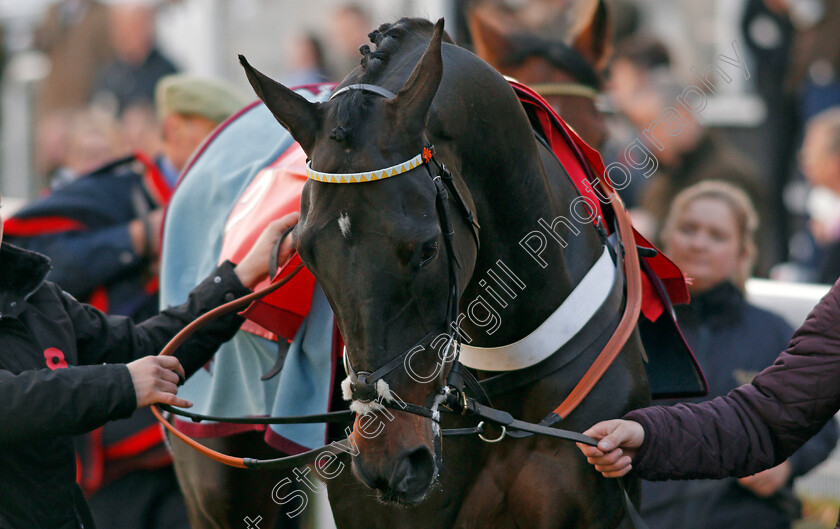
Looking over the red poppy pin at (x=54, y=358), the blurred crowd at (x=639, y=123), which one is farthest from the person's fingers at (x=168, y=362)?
the blurred crowd at (x=639, y=123)

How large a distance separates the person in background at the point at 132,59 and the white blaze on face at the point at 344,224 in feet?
23.3

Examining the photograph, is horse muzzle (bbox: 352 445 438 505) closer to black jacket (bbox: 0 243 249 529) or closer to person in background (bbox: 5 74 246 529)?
black jacket (bbox: 0 243 249 529)

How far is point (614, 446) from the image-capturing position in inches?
93.5

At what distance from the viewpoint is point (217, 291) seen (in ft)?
9.64

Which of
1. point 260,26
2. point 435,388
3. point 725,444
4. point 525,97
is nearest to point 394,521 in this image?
point 435,388

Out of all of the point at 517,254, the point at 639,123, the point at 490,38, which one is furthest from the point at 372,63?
the point at 639,123

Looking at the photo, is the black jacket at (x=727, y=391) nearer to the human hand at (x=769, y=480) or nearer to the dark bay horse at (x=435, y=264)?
the human hand at (x=769, y=480)

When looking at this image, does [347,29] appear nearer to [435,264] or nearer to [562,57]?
[562,57]

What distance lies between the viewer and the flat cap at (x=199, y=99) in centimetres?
496

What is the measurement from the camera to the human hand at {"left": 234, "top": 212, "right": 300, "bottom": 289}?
2.87 metres

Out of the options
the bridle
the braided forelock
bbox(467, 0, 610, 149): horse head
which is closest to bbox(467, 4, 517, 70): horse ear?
bbox(467, 0, 610, 149): horse head

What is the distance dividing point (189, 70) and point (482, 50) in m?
4.78

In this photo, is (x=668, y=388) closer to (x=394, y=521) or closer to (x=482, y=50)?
(x=394, y=521)

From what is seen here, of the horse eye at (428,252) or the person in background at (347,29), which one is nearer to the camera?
the horse eye at (428,252)
